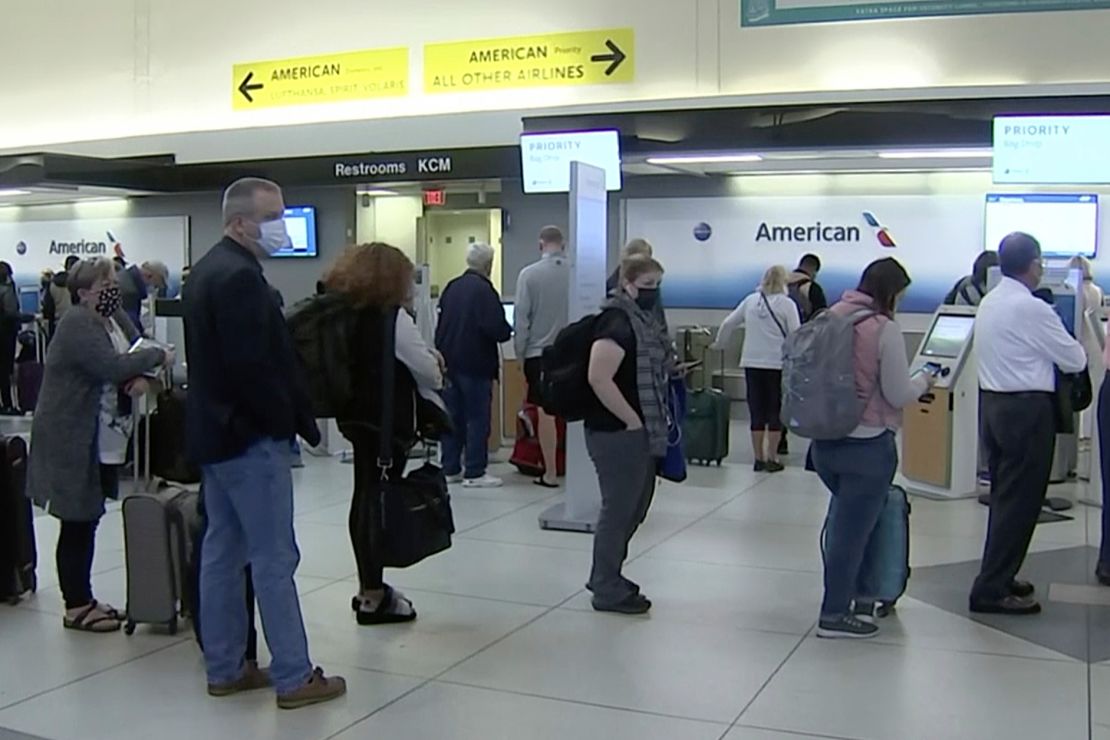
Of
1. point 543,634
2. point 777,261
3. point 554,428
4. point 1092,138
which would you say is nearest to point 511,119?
point 777,261

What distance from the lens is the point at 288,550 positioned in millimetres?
4188

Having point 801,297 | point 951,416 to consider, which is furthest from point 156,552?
point 801,297

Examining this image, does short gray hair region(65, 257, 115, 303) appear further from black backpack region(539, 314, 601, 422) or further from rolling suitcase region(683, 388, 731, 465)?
rolling suitcase region(683, 388, 731, 465)

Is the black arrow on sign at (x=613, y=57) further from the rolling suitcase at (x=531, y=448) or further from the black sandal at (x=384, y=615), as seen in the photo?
the black sandal at (x=384, y=615)

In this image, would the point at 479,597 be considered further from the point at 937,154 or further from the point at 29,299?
the point at 29,299

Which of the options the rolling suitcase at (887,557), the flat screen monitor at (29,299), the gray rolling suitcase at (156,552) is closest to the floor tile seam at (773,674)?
the rolling suitcase at (887,557)

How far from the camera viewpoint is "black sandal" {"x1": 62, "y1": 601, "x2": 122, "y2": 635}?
520 centimetres

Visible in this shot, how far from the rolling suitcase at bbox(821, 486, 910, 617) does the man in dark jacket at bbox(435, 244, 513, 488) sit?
3826mm

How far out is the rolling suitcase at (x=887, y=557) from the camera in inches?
209

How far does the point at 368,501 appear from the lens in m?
5.13

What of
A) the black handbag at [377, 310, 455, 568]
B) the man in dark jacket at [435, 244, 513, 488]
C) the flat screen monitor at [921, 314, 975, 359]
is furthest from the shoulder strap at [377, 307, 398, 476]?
the flat screen monitor at [921, 314, 975, 359]

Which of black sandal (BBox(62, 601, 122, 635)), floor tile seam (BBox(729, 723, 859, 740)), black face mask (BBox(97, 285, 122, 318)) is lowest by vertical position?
floor tile seam (BBox(729, 723, 859, 740))

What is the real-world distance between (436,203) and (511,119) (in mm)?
2088

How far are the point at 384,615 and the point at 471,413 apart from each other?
349 cm
